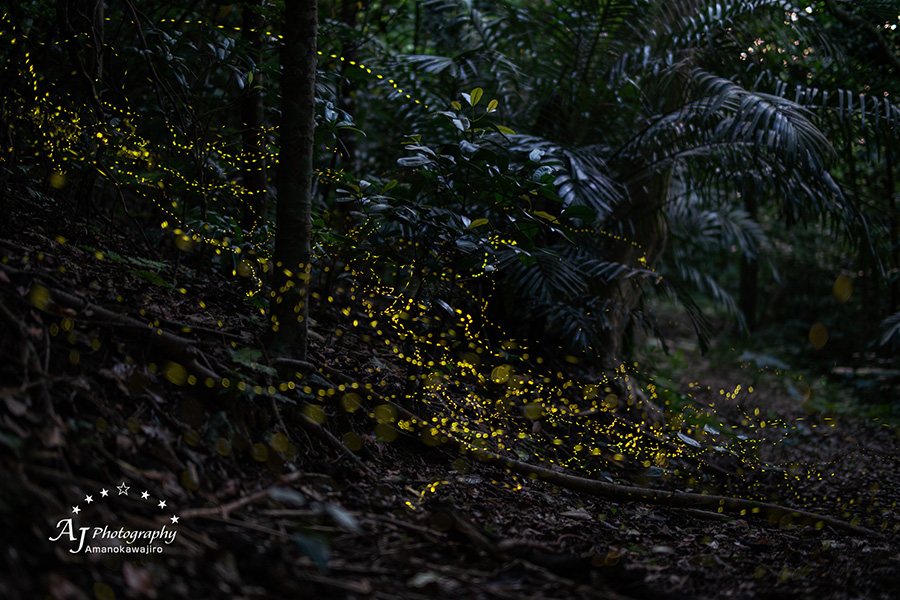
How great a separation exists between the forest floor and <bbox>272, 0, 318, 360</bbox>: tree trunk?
21 cm

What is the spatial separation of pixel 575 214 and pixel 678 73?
2.41m

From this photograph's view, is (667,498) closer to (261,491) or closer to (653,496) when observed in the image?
(653,496)

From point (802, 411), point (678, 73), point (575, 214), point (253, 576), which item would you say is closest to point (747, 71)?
point (678, 73)

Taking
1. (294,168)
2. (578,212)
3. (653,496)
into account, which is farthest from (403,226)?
(653,496)

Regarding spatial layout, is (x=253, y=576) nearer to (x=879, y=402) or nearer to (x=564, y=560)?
(x=564, y=560)

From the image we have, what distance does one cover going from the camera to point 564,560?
1685 millimetres

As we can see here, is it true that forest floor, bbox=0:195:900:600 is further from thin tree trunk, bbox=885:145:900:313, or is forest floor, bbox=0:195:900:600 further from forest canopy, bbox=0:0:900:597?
thin tree trunk, bbox=885:145:900:313

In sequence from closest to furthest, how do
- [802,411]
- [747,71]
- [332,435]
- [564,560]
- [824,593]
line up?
[564,560] → [824,593] → [332,435] → [747,71] → [802,411]

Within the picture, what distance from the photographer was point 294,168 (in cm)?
210

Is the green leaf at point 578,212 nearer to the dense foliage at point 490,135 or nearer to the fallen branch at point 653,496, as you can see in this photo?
the dense foliage at point 490,135

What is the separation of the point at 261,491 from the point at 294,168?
1.06 metres

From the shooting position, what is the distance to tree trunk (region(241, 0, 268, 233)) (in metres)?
2.75

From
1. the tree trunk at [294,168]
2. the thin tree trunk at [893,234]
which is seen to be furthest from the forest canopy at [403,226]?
the thin tree trunk at [893,234]

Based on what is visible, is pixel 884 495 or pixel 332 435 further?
pixel 884 495
